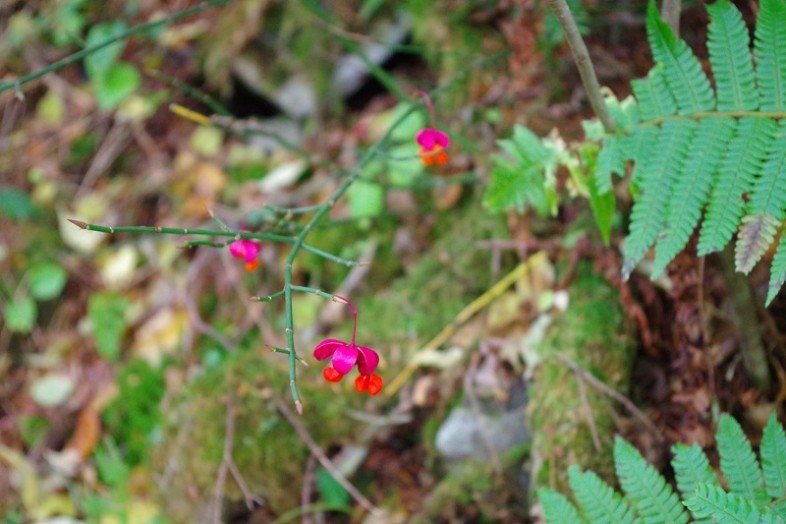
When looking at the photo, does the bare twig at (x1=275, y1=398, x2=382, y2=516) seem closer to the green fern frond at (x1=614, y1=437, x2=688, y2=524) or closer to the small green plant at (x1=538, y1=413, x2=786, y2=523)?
the small green plant at (x1=538, y1=413, x2=786, y2=523)

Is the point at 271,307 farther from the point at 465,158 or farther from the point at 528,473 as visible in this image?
the point at 528,473

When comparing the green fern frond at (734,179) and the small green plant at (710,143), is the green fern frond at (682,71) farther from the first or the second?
the green fern frond at (734,179)

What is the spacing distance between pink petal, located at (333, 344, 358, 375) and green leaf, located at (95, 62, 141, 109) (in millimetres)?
3392

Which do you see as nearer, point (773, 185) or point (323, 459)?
point (773, 185)

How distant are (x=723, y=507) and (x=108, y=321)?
3.18 meters

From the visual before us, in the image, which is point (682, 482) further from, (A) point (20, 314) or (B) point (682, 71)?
(A) point (20, 314)

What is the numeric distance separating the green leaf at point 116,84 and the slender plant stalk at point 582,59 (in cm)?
328

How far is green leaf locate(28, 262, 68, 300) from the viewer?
13.2ft

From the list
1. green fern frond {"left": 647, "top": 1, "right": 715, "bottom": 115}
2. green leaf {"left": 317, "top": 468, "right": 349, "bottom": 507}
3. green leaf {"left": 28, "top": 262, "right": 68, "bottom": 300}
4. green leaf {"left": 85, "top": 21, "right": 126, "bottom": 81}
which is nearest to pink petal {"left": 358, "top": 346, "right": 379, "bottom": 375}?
green fern frond {"left": 647, "top": 1, "right": 715, "bottom": 115}

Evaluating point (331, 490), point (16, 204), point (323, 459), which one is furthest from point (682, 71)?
point (16, 204)

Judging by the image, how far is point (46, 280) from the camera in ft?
13.3

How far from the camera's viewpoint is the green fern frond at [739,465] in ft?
4.79

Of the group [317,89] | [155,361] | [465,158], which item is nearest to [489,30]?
[465,158]

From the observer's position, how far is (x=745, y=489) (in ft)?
4.79
